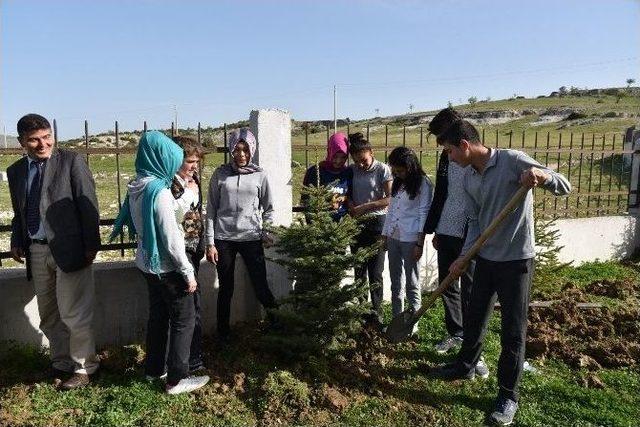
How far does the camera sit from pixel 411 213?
411cm

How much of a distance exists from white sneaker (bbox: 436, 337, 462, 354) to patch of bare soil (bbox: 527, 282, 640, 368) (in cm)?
60

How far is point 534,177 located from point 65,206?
2990mm

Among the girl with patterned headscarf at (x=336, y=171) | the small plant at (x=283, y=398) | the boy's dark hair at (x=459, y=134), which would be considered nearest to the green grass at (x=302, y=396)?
the small plant at (x=283, y=398)

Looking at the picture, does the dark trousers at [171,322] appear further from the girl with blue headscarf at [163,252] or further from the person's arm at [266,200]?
the person's arm at [266,200]

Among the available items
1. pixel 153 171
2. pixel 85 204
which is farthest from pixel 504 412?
pixel 85 204

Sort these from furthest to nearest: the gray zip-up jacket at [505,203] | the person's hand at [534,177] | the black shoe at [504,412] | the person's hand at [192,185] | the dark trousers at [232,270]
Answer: the dark trousers at [232,270], the person's hand at [192,185], the black shoe at [504,412], the gray zip-up jacket at [505,203], the person's hand at [534,177]

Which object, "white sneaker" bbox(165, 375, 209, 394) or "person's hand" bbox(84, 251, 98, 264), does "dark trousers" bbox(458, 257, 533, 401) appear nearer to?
"white sneaker" bbox(165, 375, 209, 394)

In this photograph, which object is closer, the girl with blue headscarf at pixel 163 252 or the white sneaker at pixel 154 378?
the girl with blue headscarf at pixel 163 252

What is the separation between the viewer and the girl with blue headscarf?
311 cm

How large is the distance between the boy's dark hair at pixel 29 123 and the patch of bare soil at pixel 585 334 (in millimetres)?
4093

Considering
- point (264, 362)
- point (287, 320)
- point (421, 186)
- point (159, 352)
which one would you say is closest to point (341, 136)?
point (421, 186)

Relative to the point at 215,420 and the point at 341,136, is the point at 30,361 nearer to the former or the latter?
the point at 215,420

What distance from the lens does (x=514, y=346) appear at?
321 cm

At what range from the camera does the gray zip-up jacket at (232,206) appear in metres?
4.01
